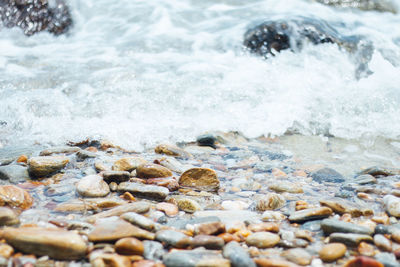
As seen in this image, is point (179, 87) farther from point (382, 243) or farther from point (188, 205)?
point (382, 243)

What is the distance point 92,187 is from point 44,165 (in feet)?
1.45

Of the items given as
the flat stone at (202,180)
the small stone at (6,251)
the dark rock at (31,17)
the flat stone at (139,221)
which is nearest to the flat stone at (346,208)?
the flat stone at (202,180)

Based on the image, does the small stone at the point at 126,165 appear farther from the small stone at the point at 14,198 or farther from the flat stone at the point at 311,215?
the flat stone at the point at 311,215

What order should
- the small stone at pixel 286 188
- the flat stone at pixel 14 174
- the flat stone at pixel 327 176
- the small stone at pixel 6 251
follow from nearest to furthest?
the small stone at pixel 6 251 < the flat stone at pixel 14 174 < the small stone at pixel 286 188 < the flat stone at pixel 327 176

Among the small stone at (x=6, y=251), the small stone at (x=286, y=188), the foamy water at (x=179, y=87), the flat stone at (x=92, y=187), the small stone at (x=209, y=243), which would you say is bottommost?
the small stone at (x=286, y=188)

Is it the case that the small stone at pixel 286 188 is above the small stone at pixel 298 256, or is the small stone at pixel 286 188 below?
below

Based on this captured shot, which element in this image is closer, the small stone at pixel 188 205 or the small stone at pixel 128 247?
the small stone at pixel 128 247

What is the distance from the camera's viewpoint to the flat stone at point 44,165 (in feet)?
7.35

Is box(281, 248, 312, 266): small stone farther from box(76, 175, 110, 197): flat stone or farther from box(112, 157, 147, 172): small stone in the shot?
box(112, 157, 147, 172): small stone

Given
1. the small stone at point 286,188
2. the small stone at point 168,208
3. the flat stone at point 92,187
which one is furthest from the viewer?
the small stone at point 286,188

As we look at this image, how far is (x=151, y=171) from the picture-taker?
2.31 metres

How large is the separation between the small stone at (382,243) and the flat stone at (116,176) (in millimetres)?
1409

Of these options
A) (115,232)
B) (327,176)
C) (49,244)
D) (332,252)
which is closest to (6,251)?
(49,244)

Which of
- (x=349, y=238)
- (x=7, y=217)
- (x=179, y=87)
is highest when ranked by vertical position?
(x=179, y=87)
